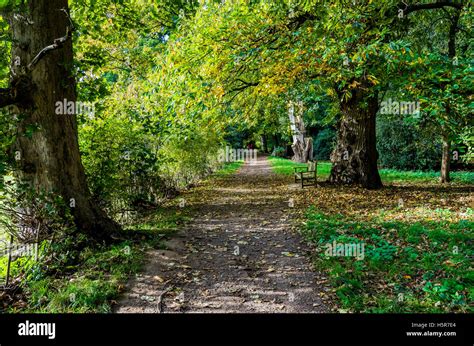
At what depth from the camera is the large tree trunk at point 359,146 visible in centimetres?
1238

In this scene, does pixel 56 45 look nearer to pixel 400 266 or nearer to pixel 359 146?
pixel 400 266

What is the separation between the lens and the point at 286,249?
251 inches

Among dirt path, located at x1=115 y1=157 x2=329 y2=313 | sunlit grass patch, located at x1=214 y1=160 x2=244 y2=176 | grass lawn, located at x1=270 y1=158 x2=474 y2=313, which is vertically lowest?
dirt path, located at x1=115 y1=157 x2=329 y2=313

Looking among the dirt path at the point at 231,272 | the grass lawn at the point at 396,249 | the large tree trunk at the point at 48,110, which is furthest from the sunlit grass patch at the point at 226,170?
the large tree trunk at the point at 48,110

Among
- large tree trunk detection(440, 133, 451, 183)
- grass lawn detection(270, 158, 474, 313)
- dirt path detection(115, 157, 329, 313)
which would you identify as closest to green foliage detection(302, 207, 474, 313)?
grass lawn detection(270, 158, 474, 313)

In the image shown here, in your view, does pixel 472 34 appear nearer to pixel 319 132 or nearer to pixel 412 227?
pixel 412 227

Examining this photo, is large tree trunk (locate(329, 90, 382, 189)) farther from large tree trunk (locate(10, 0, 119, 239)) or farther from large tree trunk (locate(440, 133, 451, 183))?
large tree trunk (locate(10, 0, 119, 239))

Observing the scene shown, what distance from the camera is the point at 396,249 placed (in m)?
5.75

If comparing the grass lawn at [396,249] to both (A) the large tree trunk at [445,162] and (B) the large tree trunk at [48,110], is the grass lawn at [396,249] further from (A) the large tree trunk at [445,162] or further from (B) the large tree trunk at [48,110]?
(B) the large tree trunk at [48,110]

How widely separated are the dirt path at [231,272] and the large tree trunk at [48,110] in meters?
1.82

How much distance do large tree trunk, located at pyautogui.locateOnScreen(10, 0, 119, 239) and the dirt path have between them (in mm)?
1821

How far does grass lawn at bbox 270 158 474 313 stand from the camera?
162 inches

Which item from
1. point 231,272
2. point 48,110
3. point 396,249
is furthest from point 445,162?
point 48,110

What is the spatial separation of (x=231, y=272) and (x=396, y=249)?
9.65 ft
